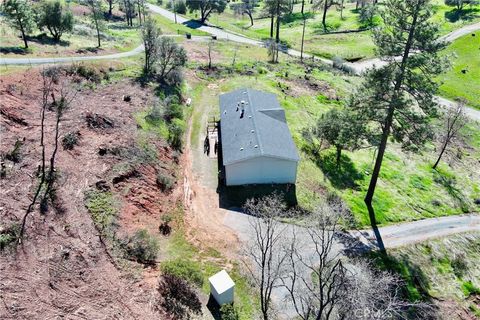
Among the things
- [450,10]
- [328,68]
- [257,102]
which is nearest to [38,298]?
[257,102]

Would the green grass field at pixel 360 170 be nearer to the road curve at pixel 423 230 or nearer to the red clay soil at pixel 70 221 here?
the road curve at pixel 423 230

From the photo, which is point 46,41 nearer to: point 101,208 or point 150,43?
point 150,43

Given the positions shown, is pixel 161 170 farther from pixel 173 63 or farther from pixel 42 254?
pixel 173 63

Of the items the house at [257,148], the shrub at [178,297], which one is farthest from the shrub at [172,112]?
the shrub at [178,297]

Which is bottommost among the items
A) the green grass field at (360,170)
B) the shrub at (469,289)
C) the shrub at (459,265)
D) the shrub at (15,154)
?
the shrub at (469,289)

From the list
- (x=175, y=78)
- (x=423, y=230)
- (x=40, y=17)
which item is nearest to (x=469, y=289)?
(x=423, y=230)
